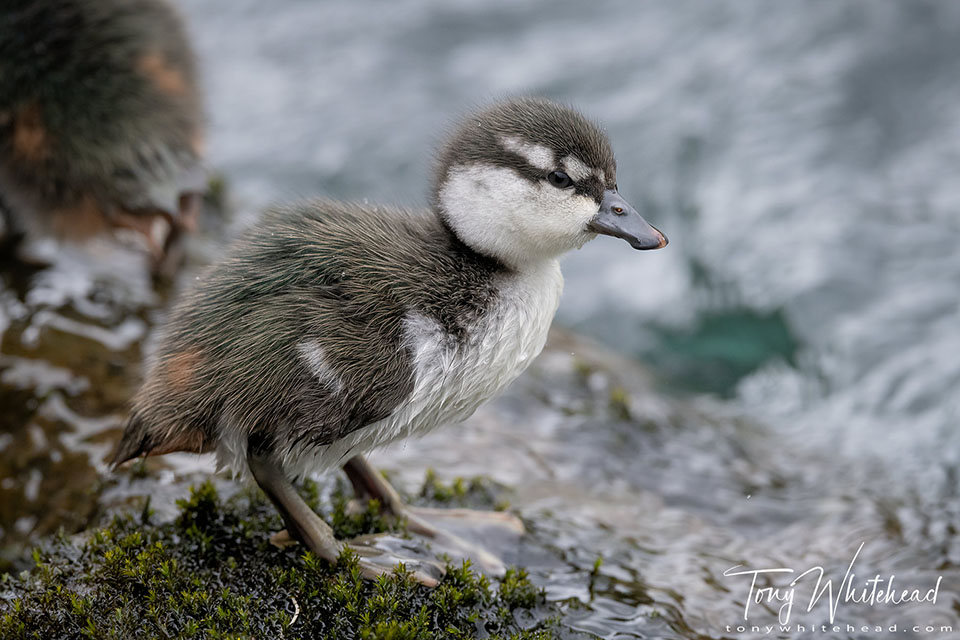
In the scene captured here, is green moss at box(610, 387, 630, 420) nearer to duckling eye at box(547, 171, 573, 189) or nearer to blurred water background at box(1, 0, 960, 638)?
blurred water background at box(1, 0, 960, 638)

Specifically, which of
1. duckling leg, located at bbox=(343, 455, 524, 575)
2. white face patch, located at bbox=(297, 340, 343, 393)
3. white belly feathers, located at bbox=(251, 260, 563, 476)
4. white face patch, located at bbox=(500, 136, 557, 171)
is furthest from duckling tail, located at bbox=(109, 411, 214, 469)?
white face patch, located at bbox=(500, 136, 557, 171)

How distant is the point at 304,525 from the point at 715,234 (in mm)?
6740

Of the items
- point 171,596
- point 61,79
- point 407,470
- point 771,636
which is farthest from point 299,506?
point 61,79

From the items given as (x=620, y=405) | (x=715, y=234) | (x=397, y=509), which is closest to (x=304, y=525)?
(x=397, y=509)

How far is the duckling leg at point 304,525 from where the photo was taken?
3781 millimetres

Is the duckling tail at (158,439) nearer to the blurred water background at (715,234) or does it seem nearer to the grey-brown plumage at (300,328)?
the grey-brown plumage at (300,328)

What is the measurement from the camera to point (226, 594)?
366 cm

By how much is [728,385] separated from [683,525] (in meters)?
3.08

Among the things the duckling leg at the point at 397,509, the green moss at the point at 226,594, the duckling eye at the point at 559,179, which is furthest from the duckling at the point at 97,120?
the duckling eye at the point at 559,179

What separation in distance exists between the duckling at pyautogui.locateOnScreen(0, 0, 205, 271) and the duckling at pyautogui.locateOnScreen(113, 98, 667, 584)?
2765mm

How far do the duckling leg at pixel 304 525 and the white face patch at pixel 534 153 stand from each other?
152 cm

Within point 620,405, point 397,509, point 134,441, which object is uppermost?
point 620,405

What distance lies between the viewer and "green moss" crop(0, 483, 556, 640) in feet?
11.7

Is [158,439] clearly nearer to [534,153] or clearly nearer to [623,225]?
[534,153]
